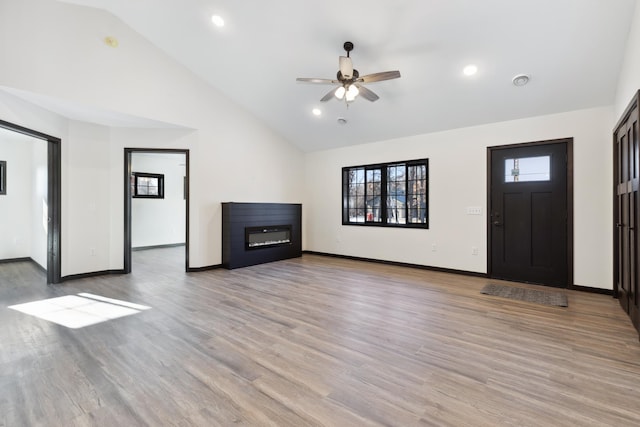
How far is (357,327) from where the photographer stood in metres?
2.88

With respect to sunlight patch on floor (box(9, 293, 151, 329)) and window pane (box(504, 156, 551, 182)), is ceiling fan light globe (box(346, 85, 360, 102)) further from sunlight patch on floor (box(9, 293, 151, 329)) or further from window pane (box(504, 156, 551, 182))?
sunlight patch on floor (box(9, 293, 151, 329))

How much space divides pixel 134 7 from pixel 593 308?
6.86 metres

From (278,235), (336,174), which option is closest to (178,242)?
(278,235)

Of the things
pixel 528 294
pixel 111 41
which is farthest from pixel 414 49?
pixel 111 41

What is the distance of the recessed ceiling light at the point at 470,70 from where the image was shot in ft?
12.2

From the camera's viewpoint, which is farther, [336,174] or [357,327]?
[336,174]

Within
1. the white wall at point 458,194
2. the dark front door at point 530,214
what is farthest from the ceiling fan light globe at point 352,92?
the dark front door at point 530,214

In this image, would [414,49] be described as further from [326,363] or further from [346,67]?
[326,363]

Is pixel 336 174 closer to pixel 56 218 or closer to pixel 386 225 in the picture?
pixel 386 225

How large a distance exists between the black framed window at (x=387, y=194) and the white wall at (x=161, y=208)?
15.2 feet

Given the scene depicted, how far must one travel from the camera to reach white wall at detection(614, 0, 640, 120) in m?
2.67

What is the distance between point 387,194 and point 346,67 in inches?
127

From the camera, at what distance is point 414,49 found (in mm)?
3641

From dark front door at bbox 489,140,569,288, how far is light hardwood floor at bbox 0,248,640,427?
658 millimetres
